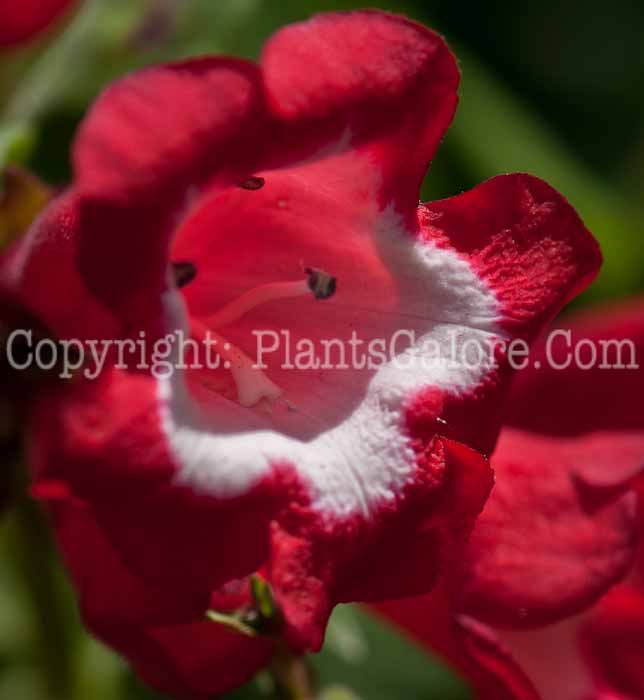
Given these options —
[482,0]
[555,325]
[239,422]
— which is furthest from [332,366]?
[482,0]

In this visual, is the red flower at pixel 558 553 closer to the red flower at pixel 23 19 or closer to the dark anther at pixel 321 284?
the dark anther at pixel 321 284

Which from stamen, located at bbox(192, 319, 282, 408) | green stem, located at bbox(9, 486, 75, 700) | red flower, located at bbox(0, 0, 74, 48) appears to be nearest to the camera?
stamen, located at bbox(192, 319, 282, 408)

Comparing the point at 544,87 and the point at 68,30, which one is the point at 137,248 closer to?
the point at 68,30

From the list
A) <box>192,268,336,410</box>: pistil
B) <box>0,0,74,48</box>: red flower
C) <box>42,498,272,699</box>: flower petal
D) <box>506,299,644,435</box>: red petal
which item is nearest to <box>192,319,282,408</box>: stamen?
<box>192,268,336,410</box>: pistil

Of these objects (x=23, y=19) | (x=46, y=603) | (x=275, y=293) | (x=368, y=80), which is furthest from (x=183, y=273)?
(x=23, y=19)

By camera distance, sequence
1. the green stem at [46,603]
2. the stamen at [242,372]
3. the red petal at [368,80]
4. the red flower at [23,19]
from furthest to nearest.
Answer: the red flower at [23,19] → the green stem at [46,603] → the stamen at [242,372] → the red petal at [368,80]

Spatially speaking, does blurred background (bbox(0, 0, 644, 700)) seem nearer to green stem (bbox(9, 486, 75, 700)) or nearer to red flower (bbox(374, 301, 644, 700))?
green stem (bbox(9, 486, 75, 700))

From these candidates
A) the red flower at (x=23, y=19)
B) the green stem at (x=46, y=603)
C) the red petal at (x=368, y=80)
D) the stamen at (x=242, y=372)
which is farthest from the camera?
the red flower at (x=23, y=19)

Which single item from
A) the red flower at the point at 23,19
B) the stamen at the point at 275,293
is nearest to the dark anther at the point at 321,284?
the stamen at the point at 275,293
